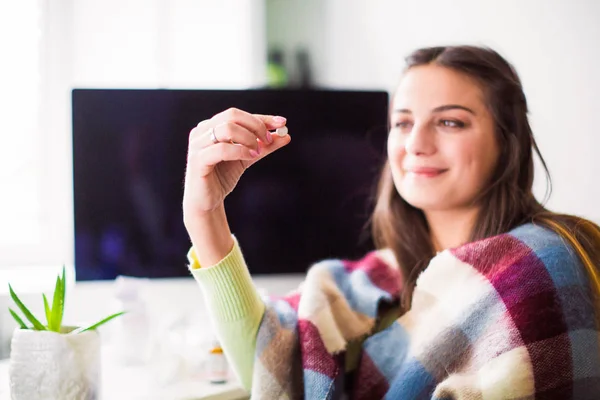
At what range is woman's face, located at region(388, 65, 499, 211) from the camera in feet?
3.78

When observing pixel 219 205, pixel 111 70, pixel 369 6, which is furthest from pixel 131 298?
pixel 369 6

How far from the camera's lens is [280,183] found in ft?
4.76

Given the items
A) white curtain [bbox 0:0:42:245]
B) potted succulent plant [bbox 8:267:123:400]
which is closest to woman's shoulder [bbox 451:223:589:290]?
potted succulent plant [bbox 8:267:123:400]

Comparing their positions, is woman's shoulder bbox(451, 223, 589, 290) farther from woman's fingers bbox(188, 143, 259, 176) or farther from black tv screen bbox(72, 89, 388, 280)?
black tv screen bbox(72, 89, 388, 280)

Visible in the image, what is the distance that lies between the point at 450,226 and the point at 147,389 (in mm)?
607

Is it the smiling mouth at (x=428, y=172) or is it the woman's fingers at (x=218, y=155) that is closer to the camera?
the woman's fingers at (x=218, y=155)

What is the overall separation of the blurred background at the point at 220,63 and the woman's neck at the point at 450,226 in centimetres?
21

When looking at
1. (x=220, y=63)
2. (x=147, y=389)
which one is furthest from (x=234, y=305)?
(x=220, y=63)

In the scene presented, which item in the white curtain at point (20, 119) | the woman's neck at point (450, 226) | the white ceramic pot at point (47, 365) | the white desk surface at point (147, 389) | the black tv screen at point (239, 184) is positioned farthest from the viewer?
the white curtain at point (20, 119)

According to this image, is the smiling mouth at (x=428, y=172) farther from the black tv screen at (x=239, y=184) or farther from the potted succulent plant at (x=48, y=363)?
the potted succulent plant at (x=48, y=363)

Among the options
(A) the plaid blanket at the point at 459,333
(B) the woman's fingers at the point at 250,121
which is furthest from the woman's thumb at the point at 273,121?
(A) the plaid blanket at the point at 459,333

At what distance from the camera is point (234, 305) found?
113 centimetres

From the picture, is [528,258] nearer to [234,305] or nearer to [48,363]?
[234,305]

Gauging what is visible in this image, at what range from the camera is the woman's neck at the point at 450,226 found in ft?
3.95
